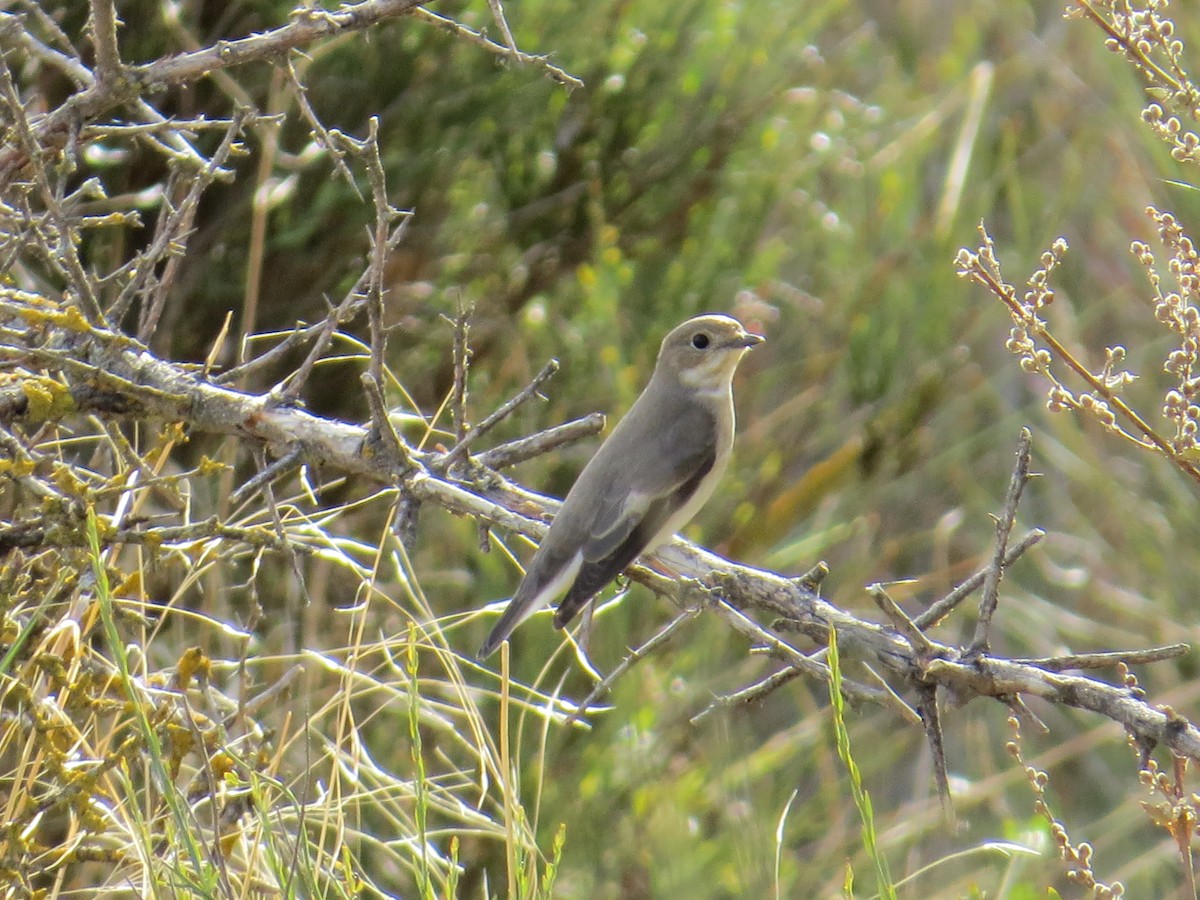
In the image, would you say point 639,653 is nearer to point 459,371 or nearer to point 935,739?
point 935,739

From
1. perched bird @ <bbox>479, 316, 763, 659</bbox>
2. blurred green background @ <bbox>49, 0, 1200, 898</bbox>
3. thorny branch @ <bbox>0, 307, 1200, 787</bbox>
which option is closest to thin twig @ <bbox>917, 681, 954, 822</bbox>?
thorny branch @ <bbox>0, 307, 1200, 787</bbox>

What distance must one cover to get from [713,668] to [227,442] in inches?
74.6

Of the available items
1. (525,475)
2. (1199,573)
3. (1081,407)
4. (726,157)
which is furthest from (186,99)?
(1199,573)

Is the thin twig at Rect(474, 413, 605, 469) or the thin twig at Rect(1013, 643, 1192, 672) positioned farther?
the thin twig at Rect(474, 413, 605, 469)

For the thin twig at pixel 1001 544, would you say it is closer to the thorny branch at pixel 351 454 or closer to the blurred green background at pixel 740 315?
the thorny branch at pixel 351 454

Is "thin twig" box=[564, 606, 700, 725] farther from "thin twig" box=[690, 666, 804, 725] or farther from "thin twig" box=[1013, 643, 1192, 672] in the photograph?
"thin twig" box=[1013, 643, 1192, 672]

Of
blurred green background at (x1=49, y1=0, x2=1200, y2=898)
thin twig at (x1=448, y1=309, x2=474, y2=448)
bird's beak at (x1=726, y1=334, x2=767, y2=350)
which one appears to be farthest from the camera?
blurred green background at (x1=49, y1=0, x2=1200, y2=898)

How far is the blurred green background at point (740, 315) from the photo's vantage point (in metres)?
5.05

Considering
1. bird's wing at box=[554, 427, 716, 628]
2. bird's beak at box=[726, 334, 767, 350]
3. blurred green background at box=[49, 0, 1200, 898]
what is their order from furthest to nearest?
blurred green background at box=[49, 0, 1200, 898] < bird's beak at box=[726, 334, 767, 350] < bird's wing at box=[554, 427, 716, 628]

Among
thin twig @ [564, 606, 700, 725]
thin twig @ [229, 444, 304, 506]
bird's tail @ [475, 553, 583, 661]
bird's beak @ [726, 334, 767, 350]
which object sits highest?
thin twig @ [564, 606, 700, 725]

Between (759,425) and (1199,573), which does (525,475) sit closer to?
(759,425)

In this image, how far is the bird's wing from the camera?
140 inches

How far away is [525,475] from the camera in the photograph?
5605 mm

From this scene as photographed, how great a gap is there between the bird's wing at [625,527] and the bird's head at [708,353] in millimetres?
388
